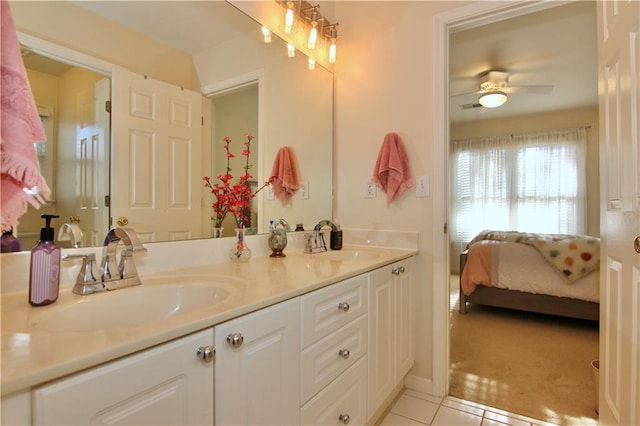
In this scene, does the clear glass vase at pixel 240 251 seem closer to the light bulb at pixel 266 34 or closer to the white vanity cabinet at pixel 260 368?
the white vanity cabinet at pixel 260 368

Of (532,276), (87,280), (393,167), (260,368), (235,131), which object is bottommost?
(532,276)

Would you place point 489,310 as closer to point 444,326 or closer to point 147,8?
point 444,326

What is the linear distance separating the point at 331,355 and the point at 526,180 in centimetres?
502

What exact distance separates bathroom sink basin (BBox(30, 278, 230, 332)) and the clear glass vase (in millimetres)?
372

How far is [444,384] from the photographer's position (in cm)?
190

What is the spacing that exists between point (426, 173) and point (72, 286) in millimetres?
1716

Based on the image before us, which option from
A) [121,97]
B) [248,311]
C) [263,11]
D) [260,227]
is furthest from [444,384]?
[263,11]

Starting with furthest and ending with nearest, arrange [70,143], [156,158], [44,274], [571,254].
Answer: [571,254]
[156,158]
[70,143]
[44,274]

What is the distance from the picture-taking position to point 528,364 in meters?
2.27

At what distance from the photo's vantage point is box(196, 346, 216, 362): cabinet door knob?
705 millimetres

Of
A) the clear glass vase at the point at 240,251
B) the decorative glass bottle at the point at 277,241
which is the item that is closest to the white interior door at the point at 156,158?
the clear glass vase at the point at 240,251

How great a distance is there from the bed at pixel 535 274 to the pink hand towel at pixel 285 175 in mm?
2278

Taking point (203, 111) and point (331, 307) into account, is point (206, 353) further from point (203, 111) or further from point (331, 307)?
point (203, 111)

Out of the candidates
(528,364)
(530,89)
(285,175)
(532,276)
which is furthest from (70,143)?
(530,89)
